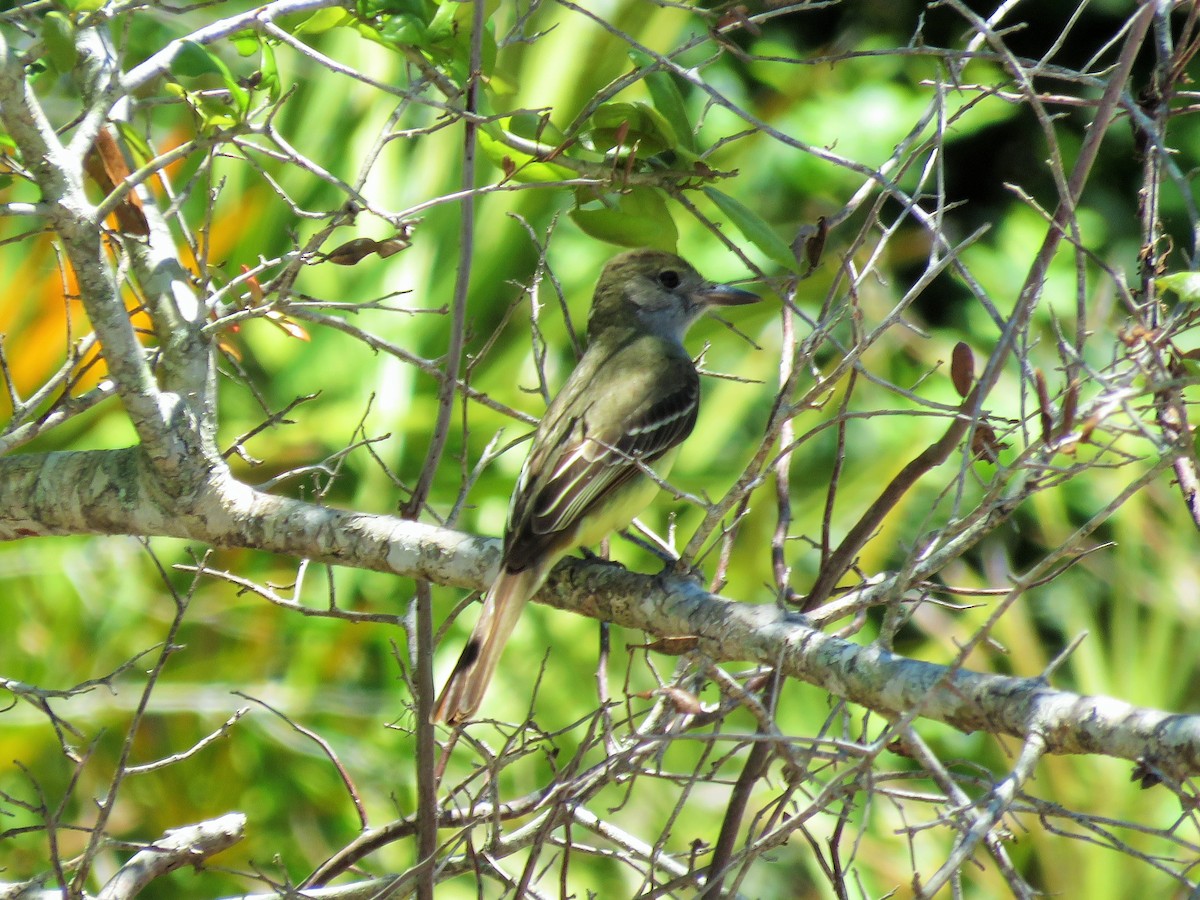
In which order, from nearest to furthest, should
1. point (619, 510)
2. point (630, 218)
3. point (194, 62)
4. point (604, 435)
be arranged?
point (194, 62) → point (630, 218) → point (619, 510) → point (604, 435)

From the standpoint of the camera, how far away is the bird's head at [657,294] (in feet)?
15.9

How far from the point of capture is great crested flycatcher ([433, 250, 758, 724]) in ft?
11.1

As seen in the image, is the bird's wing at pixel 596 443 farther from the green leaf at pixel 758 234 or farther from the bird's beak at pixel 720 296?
the green leaf at pixel 758 234

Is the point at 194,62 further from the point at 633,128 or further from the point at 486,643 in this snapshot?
the point at 486,643

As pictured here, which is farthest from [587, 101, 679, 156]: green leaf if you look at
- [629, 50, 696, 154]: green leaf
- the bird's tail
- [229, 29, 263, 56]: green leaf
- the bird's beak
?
the bird's beak

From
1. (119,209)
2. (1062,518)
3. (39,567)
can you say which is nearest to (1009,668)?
(1062,518)

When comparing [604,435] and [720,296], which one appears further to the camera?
[720,296]

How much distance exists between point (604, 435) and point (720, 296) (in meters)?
0.93

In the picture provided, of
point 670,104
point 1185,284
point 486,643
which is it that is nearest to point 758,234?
point 670,104

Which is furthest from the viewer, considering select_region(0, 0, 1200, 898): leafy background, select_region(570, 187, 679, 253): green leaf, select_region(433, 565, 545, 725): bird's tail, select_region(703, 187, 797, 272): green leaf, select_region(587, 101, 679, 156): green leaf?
select_region(0, 0, 1200, 898): leafy background

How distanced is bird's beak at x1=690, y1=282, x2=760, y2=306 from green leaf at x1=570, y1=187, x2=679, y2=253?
1.55m

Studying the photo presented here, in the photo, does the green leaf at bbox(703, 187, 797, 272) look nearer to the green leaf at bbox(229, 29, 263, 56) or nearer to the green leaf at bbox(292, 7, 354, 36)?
the green leaf at bbox(292, 7, 354, 36)

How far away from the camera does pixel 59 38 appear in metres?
2.69

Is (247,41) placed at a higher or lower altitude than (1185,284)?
higher
